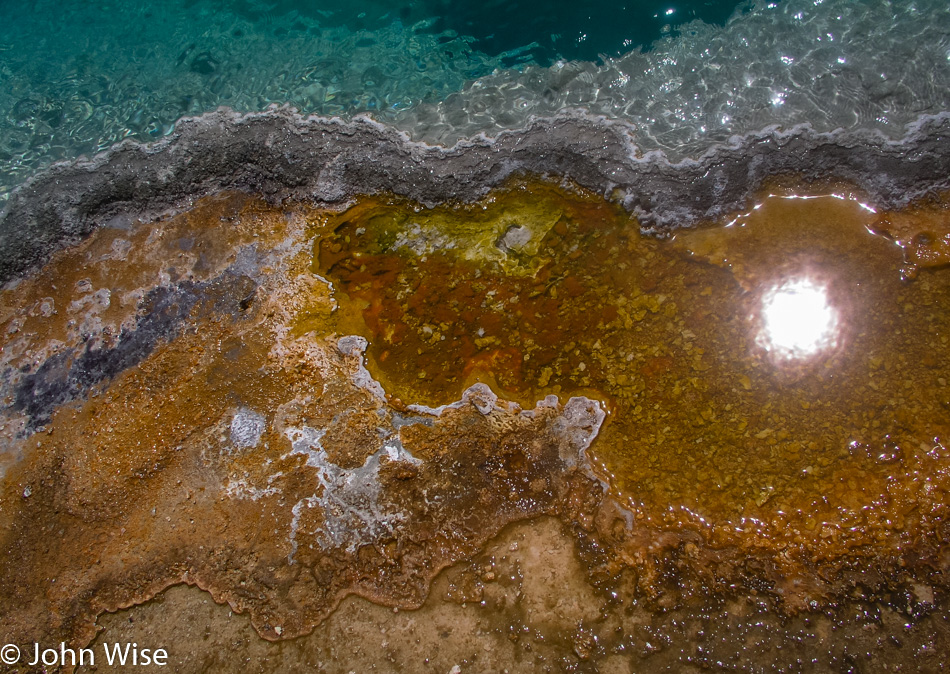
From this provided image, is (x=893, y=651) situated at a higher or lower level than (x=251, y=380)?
lower

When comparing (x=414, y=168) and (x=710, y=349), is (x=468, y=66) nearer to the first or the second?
(x=414, y=168)

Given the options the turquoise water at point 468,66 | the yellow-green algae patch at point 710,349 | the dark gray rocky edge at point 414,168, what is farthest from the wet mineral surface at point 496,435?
the turquoise water at point 468,66

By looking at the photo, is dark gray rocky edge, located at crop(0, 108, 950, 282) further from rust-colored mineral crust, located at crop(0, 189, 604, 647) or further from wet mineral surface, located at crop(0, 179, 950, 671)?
rust-colored mineral crust, located at crop(0, 189, 604, 647)

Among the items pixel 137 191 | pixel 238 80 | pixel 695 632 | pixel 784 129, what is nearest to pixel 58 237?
pixel 137 191

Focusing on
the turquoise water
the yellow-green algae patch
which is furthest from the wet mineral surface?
the turquoise water

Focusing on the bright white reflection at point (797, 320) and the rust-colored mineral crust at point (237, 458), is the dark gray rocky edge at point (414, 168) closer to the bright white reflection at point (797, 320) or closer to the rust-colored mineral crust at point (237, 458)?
the rust-colored mineral crust at point (237, 458)

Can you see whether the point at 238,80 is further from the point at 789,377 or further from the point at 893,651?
the point at 893,651
